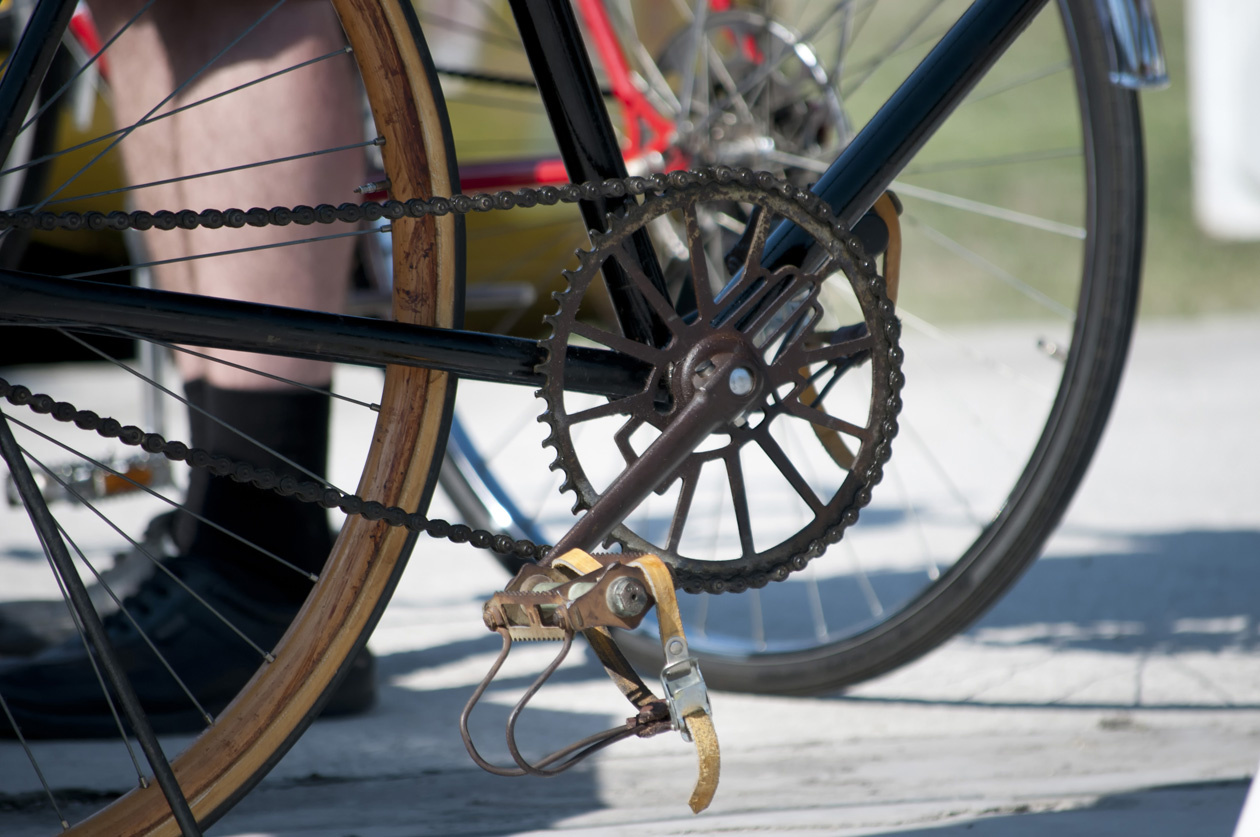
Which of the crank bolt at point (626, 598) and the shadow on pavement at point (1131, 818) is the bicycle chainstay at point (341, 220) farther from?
the shadow on pavement at point (1131, 818)

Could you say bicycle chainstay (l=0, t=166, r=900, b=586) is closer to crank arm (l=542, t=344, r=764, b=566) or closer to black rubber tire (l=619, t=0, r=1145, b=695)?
crank arm (l=542, t=344, r=764, b=566)

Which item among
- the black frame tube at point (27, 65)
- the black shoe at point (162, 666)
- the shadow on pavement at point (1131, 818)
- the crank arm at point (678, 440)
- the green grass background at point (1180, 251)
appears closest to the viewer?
the black frame tube at point (27, 65)

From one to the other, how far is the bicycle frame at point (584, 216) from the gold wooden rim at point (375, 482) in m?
0.05

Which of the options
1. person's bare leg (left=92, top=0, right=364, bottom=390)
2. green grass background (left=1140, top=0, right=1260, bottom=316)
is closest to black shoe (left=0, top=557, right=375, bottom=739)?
person's bare leg (left=92, top=0, right=364, bottom=390)

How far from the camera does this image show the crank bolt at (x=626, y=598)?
3.09 feet

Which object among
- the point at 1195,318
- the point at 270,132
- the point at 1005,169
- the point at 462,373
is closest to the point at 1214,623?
the point at 462,373

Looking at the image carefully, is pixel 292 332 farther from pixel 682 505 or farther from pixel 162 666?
pixel 162 666

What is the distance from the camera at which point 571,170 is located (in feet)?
3.52

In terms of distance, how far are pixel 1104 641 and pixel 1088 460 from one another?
16.3 inches

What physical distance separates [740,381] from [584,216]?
205mm

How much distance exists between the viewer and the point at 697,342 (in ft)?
3.44

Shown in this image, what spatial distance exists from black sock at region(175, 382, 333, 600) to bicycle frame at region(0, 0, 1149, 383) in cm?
42

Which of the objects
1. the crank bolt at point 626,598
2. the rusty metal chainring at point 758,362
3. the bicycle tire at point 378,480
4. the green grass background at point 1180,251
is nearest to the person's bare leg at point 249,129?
the bicycle tire at point 378,480

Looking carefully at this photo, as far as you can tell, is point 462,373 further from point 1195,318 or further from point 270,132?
point 1195,318
